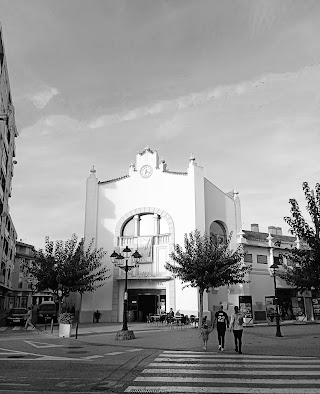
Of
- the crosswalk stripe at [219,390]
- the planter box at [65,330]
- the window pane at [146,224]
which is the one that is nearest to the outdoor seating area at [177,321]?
the window pane at [146,224]

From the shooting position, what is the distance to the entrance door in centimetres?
3525

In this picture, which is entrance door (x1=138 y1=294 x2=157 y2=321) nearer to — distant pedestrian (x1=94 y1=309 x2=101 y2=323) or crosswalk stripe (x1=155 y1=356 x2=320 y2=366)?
distant pedestrian (x1=94 y1=309 x2=101 y2=323)

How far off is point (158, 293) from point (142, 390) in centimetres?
2745

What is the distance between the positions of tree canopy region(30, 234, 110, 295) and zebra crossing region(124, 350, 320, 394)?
1822 cm

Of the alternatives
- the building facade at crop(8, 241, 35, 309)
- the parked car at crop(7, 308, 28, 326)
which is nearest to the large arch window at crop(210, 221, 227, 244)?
the parked car at crop(7, 308, 28, 326)

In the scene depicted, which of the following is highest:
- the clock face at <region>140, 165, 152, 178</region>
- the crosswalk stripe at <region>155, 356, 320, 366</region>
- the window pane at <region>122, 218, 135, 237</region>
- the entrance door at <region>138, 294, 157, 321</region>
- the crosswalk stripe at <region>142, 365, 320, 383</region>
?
the clock face at <region>140, 165, 152, 178</region>

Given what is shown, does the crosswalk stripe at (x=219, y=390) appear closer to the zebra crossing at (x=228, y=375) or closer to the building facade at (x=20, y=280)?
the zebra crossing at (x=228, y=375)

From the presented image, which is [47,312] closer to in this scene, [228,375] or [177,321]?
[177,321]

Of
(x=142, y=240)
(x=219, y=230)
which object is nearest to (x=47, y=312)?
(x=142, y=240)

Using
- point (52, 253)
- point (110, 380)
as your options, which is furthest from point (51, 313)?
point (110, 380)

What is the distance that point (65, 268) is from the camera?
99.8 feet

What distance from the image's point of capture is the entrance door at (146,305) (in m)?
35.2

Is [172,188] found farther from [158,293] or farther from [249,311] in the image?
[249,311]

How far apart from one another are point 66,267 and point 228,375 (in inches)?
883
